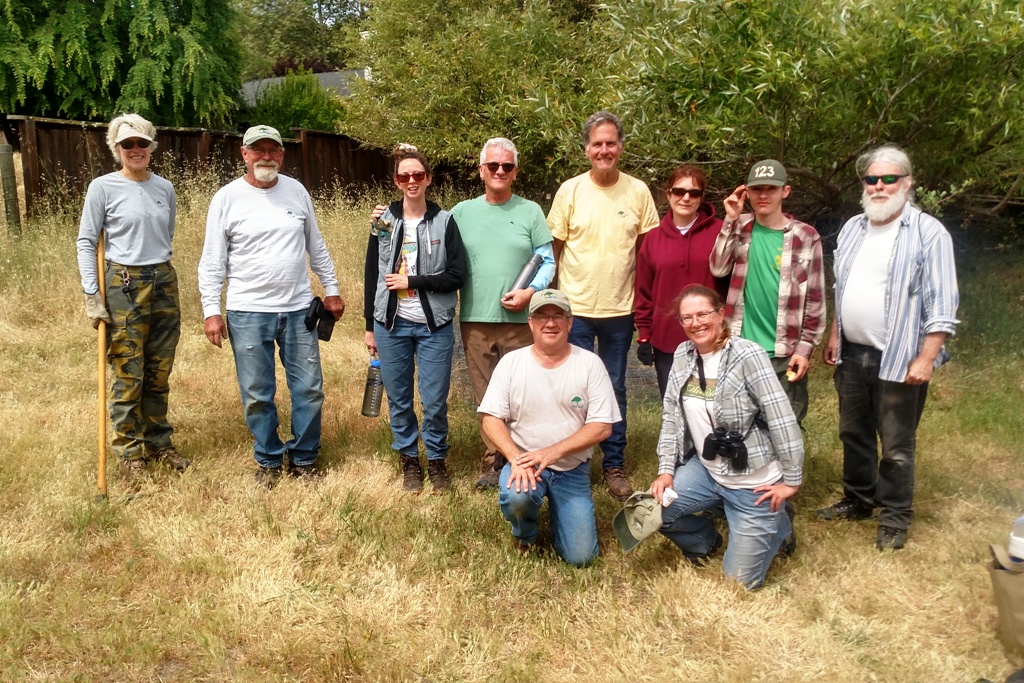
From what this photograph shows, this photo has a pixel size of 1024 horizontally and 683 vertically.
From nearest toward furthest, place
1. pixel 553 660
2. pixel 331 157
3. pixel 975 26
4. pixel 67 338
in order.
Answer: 1. pixel 553 660
2. pixel 975 26
3. pixel 67 338
4. pixel 331 157

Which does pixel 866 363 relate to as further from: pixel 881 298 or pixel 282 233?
pixel 282 233

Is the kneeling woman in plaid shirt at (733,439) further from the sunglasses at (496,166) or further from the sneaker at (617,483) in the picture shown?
the sunglasses at (496,166)

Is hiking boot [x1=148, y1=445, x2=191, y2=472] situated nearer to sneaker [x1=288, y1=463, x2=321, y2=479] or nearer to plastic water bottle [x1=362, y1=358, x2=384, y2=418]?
sneaker [x1=288, y1=463, x2=321, y2=479]

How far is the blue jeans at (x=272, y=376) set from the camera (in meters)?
4.77

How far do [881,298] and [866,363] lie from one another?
35 cm

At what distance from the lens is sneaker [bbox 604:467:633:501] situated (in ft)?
16.1

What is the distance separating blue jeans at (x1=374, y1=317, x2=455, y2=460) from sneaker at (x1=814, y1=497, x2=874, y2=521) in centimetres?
222

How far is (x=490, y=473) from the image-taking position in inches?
203

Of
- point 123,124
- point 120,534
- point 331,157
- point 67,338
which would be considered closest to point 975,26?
point 123,124

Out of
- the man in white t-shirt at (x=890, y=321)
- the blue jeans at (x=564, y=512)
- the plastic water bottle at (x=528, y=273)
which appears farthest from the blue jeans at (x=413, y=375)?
the man in white t-shirt at (x=890, y=321)

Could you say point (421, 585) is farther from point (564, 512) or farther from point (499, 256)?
point (499, 256)

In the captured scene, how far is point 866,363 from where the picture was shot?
4.14 metres

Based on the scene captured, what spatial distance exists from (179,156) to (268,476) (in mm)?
8646

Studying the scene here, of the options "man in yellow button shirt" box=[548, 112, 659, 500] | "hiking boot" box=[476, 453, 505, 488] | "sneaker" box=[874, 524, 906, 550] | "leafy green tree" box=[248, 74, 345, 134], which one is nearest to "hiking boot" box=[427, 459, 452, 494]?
"hiking boot" box=[476, 453, 505, 488]
